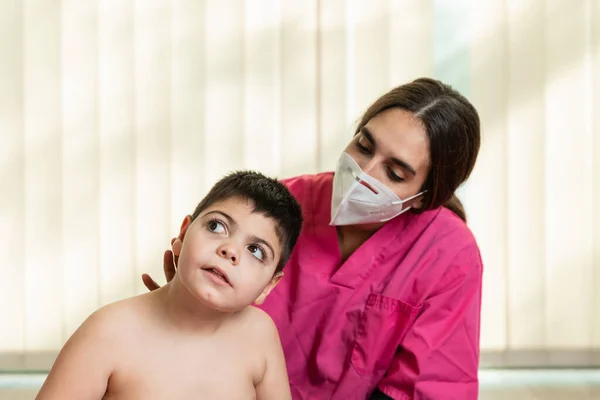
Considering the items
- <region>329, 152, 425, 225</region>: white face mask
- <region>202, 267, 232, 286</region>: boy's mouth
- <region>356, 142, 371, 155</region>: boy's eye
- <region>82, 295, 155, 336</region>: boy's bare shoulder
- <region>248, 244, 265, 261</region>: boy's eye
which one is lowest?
<region>82, 295, 155, 336</region>: boy's bare shoulder

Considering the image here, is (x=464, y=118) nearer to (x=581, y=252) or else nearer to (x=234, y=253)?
(x=234, y=253)

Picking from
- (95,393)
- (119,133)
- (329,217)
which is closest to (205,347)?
(95,393)

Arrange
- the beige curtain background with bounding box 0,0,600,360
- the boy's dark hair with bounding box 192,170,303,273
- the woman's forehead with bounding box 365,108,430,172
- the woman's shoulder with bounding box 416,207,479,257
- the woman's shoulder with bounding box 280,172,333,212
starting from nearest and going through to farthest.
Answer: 1. the boy's dark hair with bounding box 192,170,303,273
2. the woman's forehead with bounding box 365,108,430,172
3. the woman's shoulder with bounding box 416,207,479,257
4. the woman's shoulder with bounding box 280,172,333,212
5. the beige curtain background with bounding box 0,0,600,360

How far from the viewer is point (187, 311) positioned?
56.1 inches

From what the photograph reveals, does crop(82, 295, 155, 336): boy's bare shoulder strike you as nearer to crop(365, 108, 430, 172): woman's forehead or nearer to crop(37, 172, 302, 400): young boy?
crop(37, 172, 302, 400): young boy

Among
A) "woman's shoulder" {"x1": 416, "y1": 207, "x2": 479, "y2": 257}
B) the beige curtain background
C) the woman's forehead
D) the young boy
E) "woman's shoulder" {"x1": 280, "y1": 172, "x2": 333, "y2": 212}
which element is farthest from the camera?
the beige curtain background

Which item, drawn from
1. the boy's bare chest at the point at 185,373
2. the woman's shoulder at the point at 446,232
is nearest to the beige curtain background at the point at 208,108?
the woman's shoulder at the point at 446,232

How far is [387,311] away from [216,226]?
0.54 m

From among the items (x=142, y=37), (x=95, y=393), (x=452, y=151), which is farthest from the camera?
(x=142, y=37)

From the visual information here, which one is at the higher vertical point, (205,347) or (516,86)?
(516,86)

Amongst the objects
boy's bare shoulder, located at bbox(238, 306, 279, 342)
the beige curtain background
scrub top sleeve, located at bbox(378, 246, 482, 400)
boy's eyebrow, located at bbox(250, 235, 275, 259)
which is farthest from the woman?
the beige curtain background

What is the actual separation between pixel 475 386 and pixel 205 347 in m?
0.67

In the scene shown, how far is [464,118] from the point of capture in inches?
70.0

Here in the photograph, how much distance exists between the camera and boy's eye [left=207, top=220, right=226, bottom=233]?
4.59 feet
